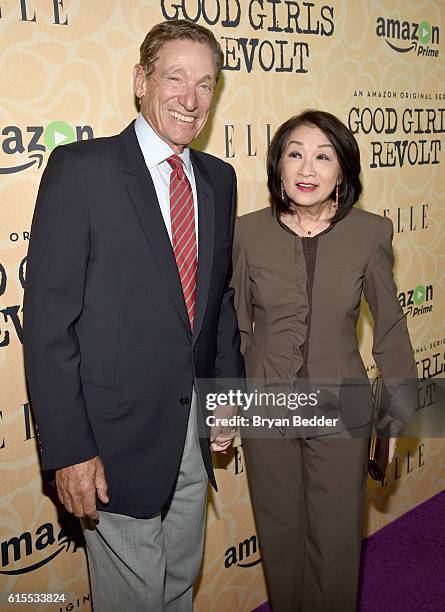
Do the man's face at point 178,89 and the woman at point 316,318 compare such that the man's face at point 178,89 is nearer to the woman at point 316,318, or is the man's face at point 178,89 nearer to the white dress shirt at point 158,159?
the white dress shirt at point 158,159

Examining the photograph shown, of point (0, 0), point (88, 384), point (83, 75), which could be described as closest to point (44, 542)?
point (88, 384)

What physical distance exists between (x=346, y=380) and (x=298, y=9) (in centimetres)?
129

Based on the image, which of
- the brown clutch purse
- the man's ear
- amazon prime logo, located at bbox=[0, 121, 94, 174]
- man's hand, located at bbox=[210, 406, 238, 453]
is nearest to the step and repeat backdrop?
amazon prime logo, located at bbox=[0, 121, 94, 174]

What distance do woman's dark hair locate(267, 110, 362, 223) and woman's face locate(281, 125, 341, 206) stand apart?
0.02 m

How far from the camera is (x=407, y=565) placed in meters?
2.80

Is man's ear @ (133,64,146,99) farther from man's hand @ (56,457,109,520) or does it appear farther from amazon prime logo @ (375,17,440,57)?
amazon prime logo @ (375,17,440,57)

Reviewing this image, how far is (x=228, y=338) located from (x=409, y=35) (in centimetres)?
160

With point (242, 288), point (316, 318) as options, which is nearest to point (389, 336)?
point (316, 318)

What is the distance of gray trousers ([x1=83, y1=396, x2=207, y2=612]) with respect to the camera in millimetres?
1736

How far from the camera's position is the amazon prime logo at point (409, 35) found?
8.71 ft

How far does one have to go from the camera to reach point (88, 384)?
1.64 metres

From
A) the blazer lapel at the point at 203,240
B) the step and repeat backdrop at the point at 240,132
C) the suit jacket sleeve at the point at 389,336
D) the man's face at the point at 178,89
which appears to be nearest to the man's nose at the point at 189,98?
the man's face at the point at 178,89

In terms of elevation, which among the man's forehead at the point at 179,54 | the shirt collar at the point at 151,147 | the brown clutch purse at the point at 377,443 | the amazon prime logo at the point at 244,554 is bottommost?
the amazon prime logo at the point at 244,554

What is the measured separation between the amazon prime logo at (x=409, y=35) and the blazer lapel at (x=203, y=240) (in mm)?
1244
